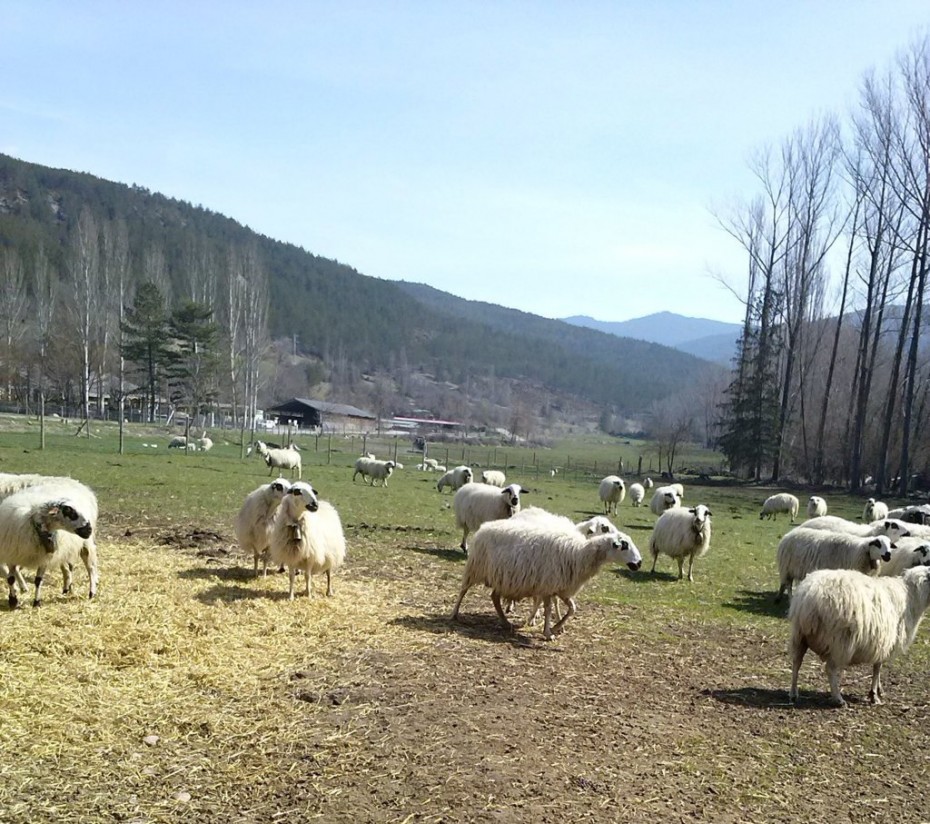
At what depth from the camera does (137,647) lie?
25.4 feet

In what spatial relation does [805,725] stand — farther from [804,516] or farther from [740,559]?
[804,516]

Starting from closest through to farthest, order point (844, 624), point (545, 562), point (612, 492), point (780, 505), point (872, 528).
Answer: point (844, 624)
point (545, 562)
point (872, 528)
point (612, 492)
point (780, 505)

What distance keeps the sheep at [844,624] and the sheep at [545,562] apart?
223 centimetres

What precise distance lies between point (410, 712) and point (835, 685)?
478 cm

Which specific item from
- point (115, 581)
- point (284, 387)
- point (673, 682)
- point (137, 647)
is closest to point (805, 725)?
point (673, 682)

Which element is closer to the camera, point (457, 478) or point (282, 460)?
point (457, 478)

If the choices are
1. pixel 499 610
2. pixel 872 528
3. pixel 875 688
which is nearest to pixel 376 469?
pixel 872 528

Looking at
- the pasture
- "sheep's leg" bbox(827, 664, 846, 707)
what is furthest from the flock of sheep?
the pasture

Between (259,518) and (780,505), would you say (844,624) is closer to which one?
(259,518)

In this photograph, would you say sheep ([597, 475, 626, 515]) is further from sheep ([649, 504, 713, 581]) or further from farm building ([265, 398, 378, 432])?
farm building ([265, 398, 378, 432])

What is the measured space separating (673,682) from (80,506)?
798 centimetres

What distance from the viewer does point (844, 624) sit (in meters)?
7.69

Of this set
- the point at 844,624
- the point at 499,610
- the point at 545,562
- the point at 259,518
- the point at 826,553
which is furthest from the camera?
the point at 826,553

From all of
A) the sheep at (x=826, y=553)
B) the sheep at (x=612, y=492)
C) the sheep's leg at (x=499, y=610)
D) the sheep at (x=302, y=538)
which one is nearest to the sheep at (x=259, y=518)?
the sheep at (x=302, y=538)
